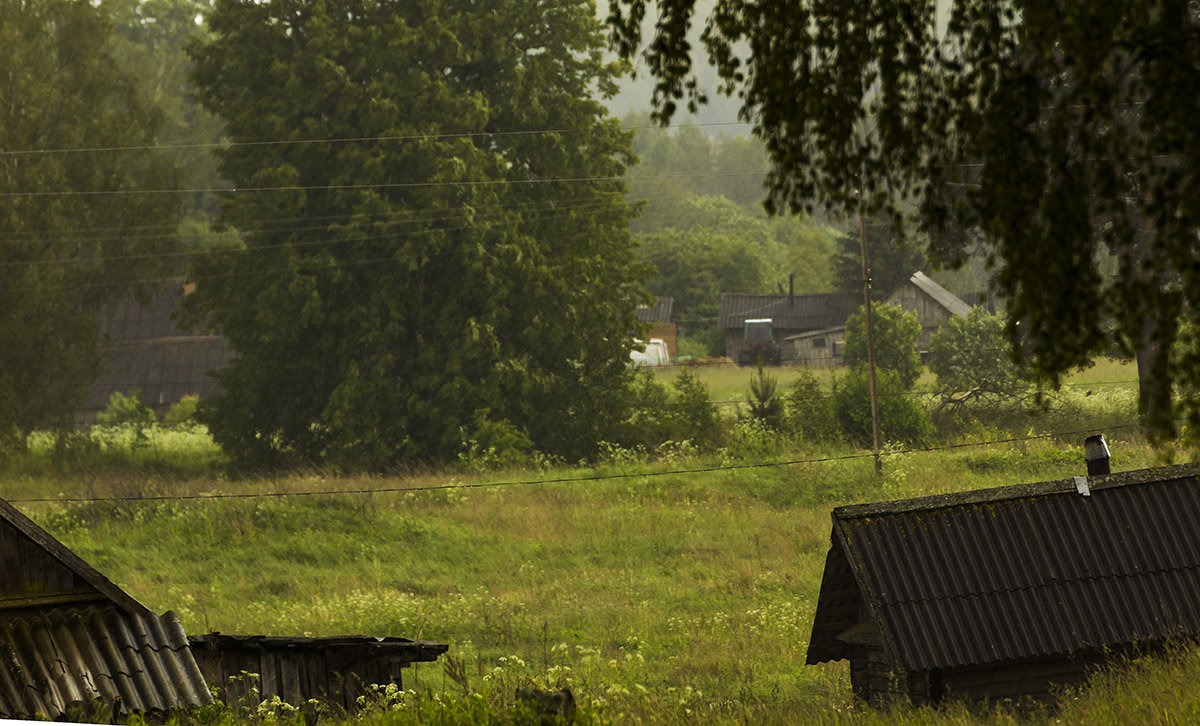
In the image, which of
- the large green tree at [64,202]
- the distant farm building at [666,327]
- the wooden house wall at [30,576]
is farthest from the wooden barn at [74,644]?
the distant farm building at [666,327]

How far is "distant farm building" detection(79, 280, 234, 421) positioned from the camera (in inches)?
2068

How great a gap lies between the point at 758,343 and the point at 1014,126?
59.4 m

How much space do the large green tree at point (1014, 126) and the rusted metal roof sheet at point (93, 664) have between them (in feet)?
16.6

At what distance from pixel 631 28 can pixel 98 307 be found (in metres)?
37.9

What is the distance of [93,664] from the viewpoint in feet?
24.8

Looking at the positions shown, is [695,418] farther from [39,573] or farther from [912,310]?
[39,573]

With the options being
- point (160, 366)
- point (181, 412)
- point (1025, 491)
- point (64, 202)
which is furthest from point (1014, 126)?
point (160, 366)

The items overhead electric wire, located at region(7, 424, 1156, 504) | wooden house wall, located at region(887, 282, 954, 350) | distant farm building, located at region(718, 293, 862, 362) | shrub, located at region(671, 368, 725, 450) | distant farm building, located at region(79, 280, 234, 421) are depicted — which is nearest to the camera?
overhead electric wire, located at region(7, 424, 1156, 504)

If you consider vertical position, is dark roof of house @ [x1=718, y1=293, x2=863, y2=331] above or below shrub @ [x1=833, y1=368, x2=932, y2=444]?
above

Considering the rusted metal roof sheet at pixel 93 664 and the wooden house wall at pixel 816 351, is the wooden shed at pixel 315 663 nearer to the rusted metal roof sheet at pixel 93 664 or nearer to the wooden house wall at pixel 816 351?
the rusted metal roof sheet at pixel 93 664

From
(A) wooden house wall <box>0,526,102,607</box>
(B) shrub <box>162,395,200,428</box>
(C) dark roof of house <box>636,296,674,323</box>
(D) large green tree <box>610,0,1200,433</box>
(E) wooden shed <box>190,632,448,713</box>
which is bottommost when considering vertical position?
(B) shrub <box>162,395,200,428</box>

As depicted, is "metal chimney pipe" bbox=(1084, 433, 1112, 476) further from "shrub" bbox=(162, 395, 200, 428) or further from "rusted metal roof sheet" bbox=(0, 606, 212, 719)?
"shrub" bbox=(162, 395, 200, 428)

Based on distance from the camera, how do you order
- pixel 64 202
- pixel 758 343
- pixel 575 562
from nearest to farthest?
pixel 575 562 → pixel 64 202 → pixel 758 343

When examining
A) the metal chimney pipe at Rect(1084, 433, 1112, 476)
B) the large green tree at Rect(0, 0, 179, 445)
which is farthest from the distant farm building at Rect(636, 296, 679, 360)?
the metal chimney pipe at Rect(1084, 433, 1112, 476)
